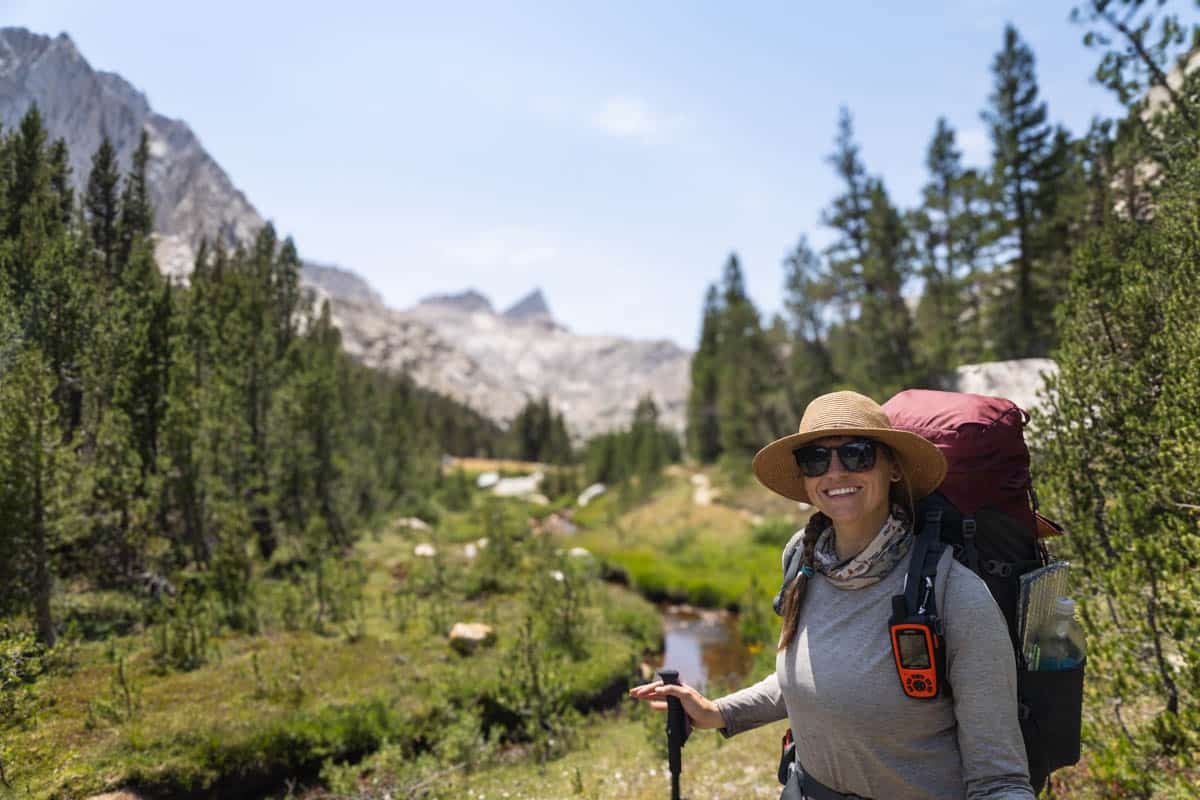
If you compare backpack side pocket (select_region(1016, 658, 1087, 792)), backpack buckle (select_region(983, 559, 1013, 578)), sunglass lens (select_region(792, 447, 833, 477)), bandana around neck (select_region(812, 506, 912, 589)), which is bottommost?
backpack side pocket (select_region(1016, 658, 1087, 792))

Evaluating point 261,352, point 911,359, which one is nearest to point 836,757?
point 261,352

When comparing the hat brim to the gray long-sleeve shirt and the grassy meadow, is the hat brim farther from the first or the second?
the grassy meadow

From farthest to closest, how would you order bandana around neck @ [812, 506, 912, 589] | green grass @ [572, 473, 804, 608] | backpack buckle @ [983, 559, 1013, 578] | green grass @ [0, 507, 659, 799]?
green grass @ [572, 473, 804, 608] → green grass @ [0, 507, 659, 799] → backpack buckle @ [983, 559, 1013, 578] → bandana around neck @ [812, 506, 912, 589]

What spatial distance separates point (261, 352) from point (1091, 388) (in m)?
19.5

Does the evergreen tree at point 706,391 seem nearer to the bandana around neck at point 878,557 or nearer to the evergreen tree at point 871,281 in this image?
the evergreen tree at point 871,281

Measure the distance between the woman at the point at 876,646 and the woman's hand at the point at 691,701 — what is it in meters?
0.48

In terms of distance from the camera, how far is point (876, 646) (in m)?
2.29

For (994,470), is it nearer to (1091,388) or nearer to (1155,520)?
(1155,520)

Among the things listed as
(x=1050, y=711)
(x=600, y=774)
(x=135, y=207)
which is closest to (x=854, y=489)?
(x=1050, y=711)

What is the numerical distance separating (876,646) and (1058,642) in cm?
77

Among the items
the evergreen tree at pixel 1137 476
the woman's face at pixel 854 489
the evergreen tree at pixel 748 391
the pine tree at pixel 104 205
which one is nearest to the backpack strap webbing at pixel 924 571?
the woman's face at pixel 854 489

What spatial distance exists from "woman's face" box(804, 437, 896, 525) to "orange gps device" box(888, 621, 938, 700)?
45 cm

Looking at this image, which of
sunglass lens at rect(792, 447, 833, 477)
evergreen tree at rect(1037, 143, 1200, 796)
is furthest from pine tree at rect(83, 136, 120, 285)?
evergreen tree at rect(1037, 143, 1200, 796)

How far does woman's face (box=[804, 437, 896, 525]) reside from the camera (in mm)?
2496
